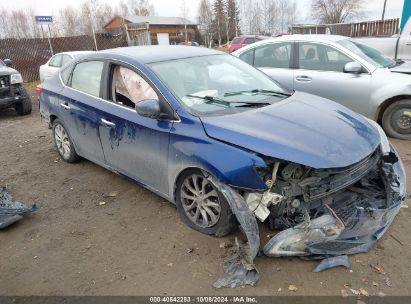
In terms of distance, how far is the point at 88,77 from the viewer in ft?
15.0

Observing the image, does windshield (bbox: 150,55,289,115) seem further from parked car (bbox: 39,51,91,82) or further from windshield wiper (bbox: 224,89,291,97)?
parked car (bbox: 39,51,91,82)

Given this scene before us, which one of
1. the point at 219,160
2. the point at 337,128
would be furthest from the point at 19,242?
the point at 337,128

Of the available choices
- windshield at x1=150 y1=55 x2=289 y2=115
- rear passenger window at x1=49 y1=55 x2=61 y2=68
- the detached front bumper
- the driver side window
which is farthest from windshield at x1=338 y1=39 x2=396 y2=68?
rear passenger window at x1=49 y1=55 x2=61 y2=68

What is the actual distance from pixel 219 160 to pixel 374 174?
163cm

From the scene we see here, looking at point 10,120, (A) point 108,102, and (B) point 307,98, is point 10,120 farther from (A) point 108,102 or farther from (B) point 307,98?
(B) point 307,98

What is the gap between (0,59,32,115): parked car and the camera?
890 centimetres

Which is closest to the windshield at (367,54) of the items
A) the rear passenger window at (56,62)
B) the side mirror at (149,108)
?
the side mirror at (149,108)

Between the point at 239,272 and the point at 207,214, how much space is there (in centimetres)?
66

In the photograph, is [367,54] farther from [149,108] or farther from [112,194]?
[112,194]

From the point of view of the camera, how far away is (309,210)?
3088 millimetres

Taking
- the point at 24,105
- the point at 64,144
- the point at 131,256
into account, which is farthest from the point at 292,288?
the point at 24,105

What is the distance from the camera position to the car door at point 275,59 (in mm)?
6465

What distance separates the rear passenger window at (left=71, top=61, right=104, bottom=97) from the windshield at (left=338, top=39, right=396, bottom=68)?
13.2 feet

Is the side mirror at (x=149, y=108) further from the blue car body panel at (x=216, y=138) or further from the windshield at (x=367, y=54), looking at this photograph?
the windshield at (x=367, y=54)
